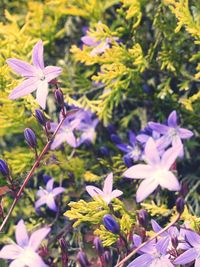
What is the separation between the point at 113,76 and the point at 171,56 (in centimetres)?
21

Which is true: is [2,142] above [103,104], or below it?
below

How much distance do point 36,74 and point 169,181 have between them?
45 cm

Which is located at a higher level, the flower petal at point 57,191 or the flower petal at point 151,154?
the flower petal at point 151,154

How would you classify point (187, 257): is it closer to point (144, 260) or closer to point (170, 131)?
point (144, 260)

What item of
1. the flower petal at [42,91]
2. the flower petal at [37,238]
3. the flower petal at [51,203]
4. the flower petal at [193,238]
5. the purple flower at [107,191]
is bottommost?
the flower petal at [51,203]

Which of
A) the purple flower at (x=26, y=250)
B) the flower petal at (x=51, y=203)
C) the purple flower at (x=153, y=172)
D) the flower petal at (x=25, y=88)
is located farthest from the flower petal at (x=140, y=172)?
the flower petal at (x=51, y=203)

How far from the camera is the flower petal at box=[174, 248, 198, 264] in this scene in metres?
1.25

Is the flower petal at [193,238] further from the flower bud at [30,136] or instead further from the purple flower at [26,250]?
the flower bud at [30,136]

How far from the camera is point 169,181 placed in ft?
3.93

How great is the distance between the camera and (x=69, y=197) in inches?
74.8

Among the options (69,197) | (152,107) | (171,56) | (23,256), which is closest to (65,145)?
(69,197)

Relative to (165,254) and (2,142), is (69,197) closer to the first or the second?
(2,142)

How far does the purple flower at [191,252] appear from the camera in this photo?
1258 millimetres

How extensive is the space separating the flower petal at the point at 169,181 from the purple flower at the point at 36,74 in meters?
0.35
